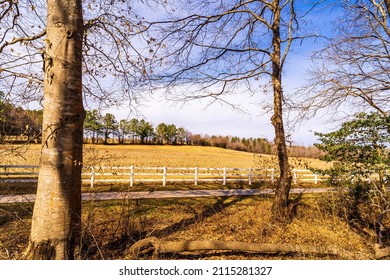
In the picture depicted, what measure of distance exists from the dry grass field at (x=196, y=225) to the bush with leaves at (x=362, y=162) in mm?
856

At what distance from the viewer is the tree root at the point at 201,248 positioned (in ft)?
15.5

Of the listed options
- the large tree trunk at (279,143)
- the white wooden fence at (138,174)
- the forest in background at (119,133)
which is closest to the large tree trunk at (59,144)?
the forest in background at (119,133)

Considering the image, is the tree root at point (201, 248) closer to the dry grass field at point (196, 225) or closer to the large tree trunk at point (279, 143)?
the dry grass field at point (196, 225)

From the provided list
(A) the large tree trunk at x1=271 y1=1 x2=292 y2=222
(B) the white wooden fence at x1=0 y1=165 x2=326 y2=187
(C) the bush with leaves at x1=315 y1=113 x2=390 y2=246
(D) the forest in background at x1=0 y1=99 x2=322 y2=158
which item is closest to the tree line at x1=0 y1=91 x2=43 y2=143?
(D) the forest in background at x1=0 y1=99 x2=322 y2=158

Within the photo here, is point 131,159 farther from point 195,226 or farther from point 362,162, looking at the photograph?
point 362,162

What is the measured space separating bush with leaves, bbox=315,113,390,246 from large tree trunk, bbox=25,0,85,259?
302 inches

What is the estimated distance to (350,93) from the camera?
28.0 feet

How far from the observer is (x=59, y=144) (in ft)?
12.5

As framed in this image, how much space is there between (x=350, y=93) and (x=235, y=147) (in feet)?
288

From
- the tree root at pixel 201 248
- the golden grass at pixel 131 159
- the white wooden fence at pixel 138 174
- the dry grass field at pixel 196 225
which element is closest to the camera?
the tree root at pixel 201 248

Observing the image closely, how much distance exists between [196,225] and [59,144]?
493cm

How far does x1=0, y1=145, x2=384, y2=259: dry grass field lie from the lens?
16.9 ft

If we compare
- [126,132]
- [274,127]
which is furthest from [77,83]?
[126,132]
